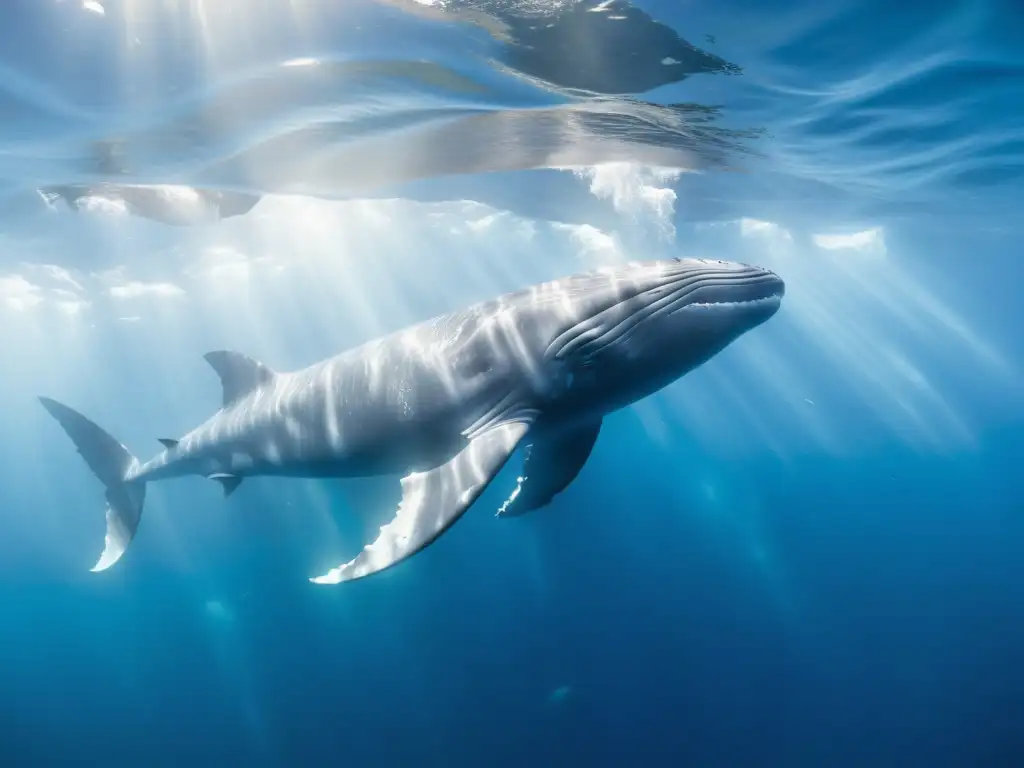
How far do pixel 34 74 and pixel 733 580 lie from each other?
87.7 ft

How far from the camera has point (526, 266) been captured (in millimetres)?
44938

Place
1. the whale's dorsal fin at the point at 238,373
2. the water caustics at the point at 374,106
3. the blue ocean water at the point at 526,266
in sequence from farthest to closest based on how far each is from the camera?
the blue ocean water at the point at 526,266 → the water caustics at the point at 374,106 → the whale's dorsal fin at the point at 238,373

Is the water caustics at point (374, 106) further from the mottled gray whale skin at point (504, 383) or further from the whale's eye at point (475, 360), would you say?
the whale's eye at point (475, 360)

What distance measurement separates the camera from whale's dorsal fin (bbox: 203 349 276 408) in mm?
8195

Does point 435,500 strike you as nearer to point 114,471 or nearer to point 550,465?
point 550,465

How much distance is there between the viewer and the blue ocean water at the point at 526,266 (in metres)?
11.0

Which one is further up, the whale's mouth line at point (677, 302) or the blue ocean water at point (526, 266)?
the blue ocean water at point (526, 266)

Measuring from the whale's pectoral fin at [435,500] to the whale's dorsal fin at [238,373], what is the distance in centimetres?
433

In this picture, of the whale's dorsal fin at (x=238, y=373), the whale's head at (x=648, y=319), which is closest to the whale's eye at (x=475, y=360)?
the whale's head at (x=648, y=319)

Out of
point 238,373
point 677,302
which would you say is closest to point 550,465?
point 677,302

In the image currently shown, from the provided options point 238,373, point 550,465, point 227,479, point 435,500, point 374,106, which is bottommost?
point 435,500

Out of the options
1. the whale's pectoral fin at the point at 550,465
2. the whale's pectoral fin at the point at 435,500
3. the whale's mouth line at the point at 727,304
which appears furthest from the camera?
the whale's pectoral fin at the point at 550,465

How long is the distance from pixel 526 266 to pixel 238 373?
3793 centimetres

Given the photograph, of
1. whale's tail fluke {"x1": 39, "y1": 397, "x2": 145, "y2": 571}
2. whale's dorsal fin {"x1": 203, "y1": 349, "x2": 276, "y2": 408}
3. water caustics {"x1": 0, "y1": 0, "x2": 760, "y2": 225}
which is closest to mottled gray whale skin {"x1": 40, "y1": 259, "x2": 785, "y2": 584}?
whale's dorsal fin {"x1": 203, "y1": 349, "x2": 276, "y2": 408}
